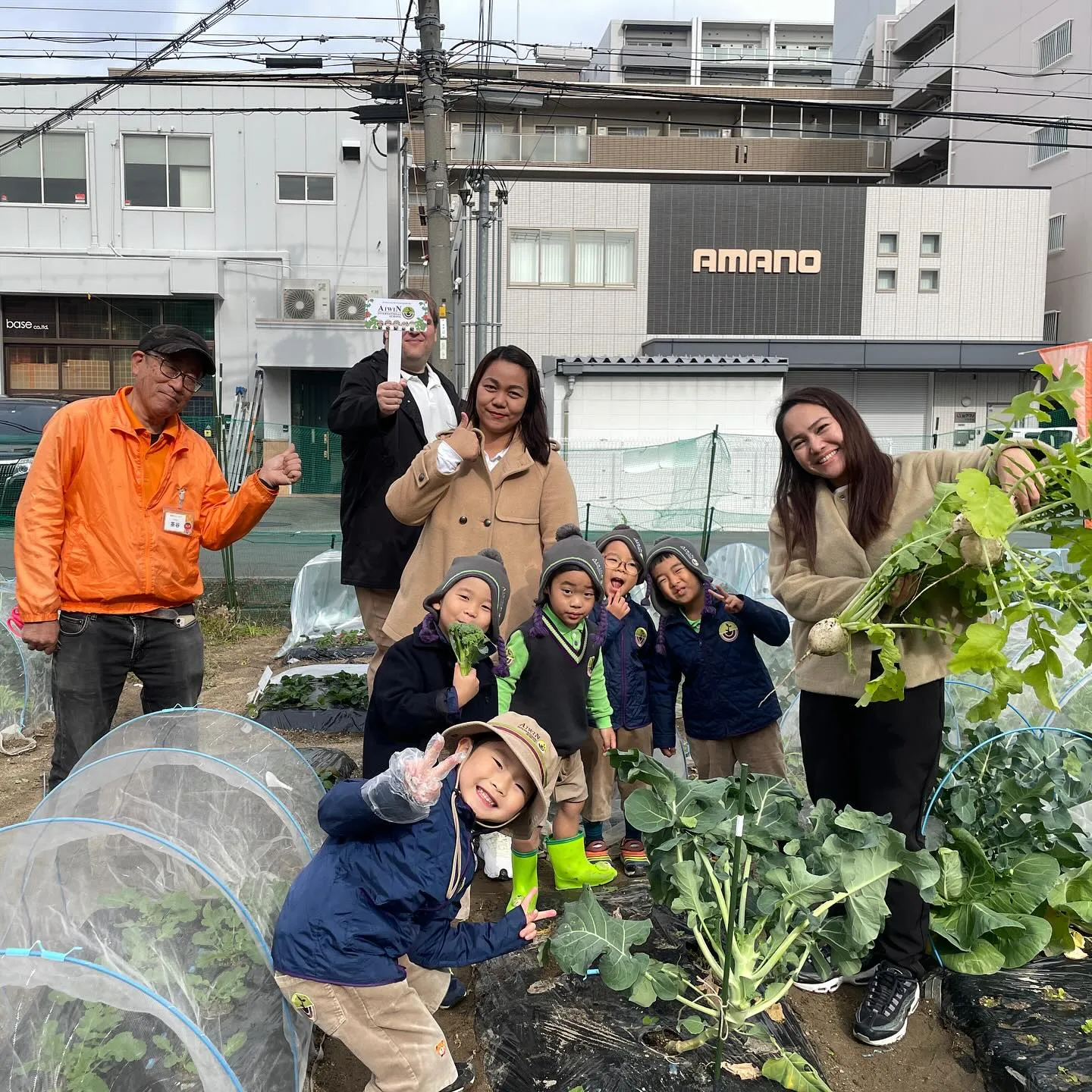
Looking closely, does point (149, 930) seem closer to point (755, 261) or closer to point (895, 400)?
point (755, 261)

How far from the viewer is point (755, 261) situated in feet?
91.8

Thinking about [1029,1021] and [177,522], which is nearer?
[1029,1021]

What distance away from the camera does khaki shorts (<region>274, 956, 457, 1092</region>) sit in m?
2.25

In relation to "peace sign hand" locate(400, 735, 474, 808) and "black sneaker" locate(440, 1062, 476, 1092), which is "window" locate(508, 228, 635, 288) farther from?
"peace sign hand" locate(400, 735, 474, 808)

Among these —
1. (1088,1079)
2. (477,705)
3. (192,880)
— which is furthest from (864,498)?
(192,880)

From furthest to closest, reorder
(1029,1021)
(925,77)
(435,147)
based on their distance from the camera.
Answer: (925,77) < (435,147) < (1029,1021)

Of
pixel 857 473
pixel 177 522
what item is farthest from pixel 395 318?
pixel 857 473

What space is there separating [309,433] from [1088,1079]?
59.2 feet

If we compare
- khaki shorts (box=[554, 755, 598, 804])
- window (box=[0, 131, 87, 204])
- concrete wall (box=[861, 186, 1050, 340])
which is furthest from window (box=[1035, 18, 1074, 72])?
khaki shorts (box=[554, 755, 598, 804])

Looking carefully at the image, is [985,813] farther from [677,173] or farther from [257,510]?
[677,173]

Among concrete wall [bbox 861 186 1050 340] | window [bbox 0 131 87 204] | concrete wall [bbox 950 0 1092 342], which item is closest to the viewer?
window [bbox 0 131 87 204]

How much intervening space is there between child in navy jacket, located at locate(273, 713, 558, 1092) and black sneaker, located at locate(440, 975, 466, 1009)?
22.7 inches

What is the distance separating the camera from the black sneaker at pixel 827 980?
3.06 meters

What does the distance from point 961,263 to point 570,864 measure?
2935 centimetres
